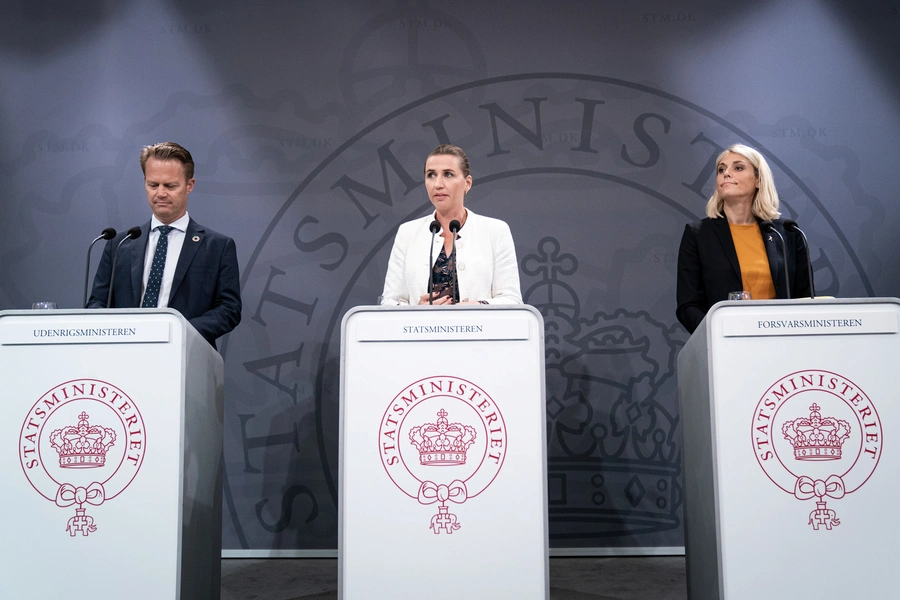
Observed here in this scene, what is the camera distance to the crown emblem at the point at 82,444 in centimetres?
258

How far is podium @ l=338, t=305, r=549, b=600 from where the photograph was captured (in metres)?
2.49

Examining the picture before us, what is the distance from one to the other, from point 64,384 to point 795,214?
365 centimetres

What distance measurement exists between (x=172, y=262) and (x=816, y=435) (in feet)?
8.19

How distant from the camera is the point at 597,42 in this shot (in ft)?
15.6

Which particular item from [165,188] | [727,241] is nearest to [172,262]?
[165,188]

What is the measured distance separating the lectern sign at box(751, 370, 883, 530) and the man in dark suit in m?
2.07

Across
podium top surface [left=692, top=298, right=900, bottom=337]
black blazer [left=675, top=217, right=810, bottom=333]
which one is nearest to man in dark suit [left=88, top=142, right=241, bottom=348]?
black blazer [left=675, top=217, right=810, bottom=333]

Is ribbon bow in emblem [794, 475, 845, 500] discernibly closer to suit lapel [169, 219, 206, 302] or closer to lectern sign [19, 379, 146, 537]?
lectern sign [19, 379, 146, 537]

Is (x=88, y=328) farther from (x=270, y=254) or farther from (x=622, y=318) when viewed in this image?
(x=622, y=318)

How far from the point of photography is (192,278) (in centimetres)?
355

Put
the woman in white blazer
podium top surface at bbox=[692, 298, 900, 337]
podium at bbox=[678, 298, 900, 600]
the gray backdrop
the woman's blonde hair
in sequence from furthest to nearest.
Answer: the gray backdrop
the woman's blonde hair
the woman in white blazer
podium top surface at bbox=[692, 298, 900, 337]
podium at bbox=[678, 298, 900, 600]

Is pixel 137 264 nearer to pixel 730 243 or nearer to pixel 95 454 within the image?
pixel 95 454

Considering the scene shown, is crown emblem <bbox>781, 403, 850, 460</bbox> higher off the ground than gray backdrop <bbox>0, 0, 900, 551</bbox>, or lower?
lower

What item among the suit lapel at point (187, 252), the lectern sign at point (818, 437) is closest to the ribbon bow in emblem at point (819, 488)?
the lectern sign at point (818, 437)
